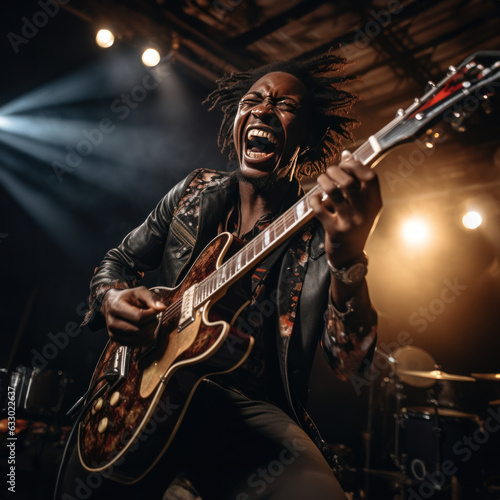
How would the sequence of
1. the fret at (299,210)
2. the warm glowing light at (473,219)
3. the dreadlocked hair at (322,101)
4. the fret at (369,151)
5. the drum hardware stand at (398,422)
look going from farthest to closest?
the warm glowing light at (473,219) → the drum hardware stand at (398,422) → the dreadlocked hair at (322,101) → the fret at (299,210) → the fret at (369,151)

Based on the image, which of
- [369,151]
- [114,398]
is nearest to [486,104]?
[369,151]

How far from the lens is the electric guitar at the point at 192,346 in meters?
1.35

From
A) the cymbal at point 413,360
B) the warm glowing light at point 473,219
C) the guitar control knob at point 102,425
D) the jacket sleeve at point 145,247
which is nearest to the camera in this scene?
the guitar control knob at point 102,425

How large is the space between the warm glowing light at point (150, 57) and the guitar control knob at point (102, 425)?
5.84 meters

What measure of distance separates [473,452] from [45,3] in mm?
8509

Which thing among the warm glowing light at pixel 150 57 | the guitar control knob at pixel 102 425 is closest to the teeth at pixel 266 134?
the guitar control knob at pixel 102 425

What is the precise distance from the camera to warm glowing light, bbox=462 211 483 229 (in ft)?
26.5

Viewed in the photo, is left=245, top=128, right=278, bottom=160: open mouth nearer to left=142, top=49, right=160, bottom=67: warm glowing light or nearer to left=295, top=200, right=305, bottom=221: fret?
left=295, top=200, right=305, bottom=221: fret

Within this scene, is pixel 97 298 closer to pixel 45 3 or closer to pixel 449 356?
pixel 45 3

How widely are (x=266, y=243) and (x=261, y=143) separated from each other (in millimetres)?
969

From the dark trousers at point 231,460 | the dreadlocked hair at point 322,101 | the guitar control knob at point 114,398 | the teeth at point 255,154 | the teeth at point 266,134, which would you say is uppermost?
the dreadlocked hair at point 322,101

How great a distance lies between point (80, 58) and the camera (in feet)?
19.6

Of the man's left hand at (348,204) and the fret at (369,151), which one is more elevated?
the fret at (369,151)

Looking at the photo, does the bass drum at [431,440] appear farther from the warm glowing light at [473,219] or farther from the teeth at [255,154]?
the teeth at [255,154]
